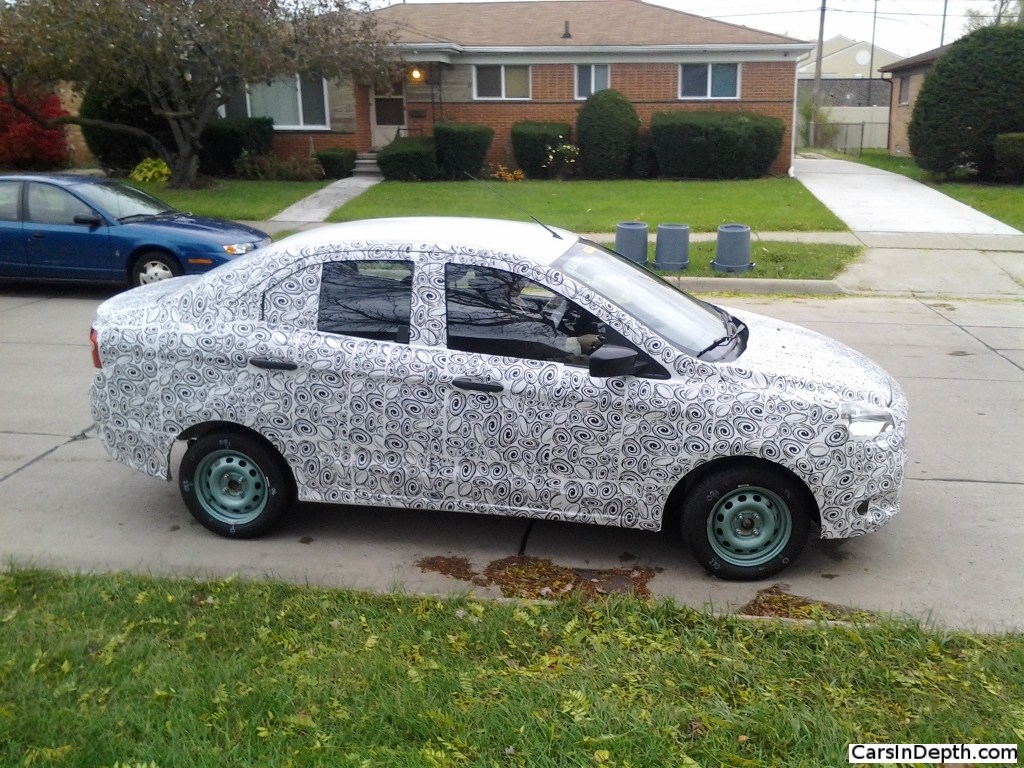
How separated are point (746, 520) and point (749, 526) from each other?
0.12ft

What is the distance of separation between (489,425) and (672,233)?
904 cm

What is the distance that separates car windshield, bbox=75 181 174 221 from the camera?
11.6 metres

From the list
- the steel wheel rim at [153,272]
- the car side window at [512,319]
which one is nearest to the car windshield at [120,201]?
the steel wheel rim at [153,272]

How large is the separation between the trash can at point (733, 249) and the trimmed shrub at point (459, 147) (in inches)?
497

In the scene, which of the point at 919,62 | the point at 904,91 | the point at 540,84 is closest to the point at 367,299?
the point at 540,84

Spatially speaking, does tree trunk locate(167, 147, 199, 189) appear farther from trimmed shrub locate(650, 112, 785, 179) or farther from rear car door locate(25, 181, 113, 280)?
trimmed shrub locate(650, 112, 785, 179)

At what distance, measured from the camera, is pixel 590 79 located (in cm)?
2698

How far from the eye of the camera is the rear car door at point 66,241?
11328mm

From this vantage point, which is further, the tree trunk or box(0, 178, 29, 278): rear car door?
the tree trunk

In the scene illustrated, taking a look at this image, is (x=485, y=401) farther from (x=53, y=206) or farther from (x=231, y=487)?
(x=53, y=206)

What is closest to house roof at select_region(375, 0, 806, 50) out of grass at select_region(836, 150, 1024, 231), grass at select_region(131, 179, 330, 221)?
grass at select_region(836, 150, 1024, 231)

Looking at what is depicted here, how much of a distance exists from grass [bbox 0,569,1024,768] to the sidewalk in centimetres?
892

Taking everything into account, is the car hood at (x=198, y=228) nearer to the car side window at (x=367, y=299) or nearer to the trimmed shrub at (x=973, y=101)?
the car side window at (x=367, y=299)

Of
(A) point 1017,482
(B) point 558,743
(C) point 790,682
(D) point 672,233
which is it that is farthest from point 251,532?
(D) point 672,233
